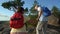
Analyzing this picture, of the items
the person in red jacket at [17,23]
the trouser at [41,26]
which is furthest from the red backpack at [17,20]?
the trouser at [41,26]

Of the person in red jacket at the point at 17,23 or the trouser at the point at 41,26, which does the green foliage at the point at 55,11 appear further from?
the person in red jacket at the point at 17,23

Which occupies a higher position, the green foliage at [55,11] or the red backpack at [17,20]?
the red backpack at [17,20]

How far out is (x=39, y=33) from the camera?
315 inches

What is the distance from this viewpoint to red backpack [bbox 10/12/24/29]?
6742mm

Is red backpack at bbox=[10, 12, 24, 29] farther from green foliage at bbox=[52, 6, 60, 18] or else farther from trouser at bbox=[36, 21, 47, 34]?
green foliage at bbox=[52, 6, 60, 18]

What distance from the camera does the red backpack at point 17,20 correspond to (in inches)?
265

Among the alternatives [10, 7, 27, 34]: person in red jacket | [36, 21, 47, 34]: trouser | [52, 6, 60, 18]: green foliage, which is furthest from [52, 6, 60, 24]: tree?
[10, 7, 27, 34]: person in red jacket

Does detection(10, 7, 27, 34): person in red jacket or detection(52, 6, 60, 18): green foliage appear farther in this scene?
detection(52, 6, 60, 18): green foliage

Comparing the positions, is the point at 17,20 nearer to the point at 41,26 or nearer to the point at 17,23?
the point at 17,23

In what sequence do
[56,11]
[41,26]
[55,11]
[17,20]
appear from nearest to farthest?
[17,20]
[41,26]
[55,11]
[56,11]

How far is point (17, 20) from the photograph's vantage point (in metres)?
6.75

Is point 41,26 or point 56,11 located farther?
point 56,11

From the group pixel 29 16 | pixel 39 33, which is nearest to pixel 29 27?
pixel 29 16

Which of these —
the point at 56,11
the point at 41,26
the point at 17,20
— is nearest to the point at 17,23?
the point at 17,20
